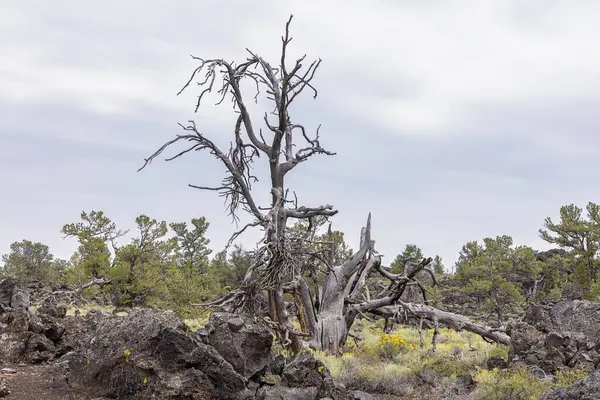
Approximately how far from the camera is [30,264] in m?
45.2

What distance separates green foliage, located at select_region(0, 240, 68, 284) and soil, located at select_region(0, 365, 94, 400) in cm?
3812

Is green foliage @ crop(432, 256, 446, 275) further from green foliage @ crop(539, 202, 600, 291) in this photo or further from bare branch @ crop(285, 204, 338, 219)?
bare branch @ crop(285, 204, 338, 219)

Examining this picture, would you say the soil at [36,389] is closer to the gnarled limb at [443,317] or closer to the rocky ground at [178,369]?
the rocky ground at [178,369]

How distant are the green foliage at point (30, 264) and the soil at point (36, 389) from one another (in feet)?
125

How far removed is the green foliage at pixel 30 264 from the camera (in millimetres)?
44062

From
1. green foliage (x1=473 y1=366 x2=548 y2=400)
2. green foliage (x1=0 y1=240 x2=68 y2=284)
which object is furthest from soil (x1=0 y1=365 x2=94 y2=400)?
green foliage (x1=0 y1=240 x2=68 y2=284)

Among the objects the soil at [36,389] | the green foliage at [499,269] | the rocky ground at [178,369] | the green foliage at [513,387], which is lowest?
the green foliage at [513,387]

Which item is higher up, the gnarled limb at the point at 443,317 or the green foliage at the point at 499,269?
the green foliage at the point at 499,269

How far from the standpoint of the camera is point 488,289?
35094 millimetres

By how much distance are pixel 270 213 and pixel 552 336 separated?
267 inches

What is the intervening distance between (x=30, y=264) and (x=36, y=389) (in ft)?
140

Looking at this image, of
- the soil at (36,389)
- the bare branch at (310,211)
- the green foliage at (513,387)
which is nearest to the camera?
the soil at (36,389)

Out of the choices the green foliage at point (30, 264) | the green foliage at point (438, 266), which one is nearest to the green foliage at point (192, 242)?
the green foliage at point (30, 264)

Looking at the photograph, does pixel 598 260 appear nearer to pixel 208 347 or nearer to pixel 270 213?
pixel 270 213
